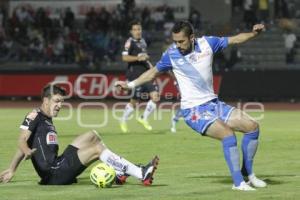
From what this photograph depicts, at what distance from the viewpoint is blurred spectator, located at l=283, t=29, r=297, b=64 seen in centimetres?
3425

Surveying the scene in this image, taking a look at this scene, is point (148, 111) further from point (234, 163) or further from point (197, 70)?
point (234, 163)

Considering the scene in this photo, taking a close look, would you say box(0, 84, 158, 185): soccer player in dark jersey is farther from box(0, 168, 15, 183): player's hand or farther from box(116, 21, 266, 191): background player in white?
box(116, 21, 266, 191): background player in white

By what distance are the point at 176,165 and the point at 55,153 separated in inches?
123

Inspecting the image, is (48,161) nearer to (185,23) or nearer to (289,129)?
(185,23)

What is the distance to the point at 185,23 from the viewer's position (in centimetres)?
1044

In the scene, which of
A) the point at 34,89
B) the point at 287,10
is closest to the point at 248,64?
the point at 287,10

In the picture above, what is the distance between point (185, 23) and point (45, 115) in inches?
81.1

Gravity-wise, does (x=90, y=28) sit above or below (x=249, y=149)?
below

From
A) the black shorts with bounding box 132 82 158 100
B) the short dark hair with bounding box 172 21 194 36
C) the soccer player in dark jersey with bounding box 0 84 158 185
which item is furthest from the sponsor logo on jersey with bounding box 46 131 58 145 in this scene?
the black shorts with bounding box 132 82 158 100

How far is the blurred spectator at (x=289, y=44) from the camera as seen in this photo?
112 feet

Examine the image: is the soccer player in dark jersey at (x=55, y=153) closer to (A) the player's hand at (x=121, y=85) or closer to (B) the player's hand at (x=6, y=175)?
(B) the player's hand at (x=6, y=175)

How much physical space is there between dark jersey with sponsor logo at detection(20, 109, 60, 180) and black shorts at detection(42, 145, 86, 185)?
5cm

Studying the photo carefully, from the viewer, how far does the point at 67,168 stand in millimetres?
10297

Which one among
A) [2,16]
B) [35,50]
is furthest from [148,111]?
[2,16]
